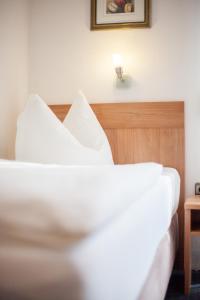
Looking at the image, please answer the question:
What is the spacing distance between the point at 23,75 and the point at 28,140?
104cm

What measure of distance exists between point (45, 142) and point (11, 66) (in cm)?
98

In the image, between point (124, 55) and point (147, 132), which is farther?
point (124, 55)

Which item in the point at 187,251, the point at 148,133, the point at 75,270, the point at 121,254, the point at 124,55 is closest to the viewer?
the point at 75,270

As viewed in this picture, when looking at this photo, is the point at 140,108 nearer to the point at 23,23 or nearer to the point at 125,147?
the point at 125,147

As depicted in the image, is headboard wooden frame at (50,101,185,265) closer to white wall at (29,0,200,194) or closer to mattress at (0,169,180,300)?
white wall at (29,0,200,194)

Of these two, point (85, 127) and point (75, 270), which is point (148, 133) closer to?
point (85, 127)

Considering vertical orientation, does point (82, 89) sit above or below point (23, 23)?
below

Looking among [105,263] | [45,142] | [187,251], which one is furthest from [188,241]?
[105,263]

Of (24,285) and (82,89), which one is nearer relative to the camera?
(24,285)

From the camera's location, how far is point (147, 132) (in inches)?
106

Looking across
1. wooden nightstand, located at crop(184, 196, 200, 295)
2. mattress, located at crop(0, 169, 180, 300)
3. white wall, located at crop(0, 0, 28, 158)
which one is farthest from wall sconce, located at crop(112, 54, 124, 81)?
mattress, located at crop(0, 169, 180, 300)

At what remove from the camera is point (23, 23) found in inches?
114

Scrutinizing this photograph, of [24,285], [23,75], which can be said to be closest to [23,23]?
[23,75]

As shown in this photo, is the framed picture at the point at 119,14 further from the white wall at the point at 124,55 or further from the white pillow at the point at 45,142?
the white pillow at the point at 45,142
